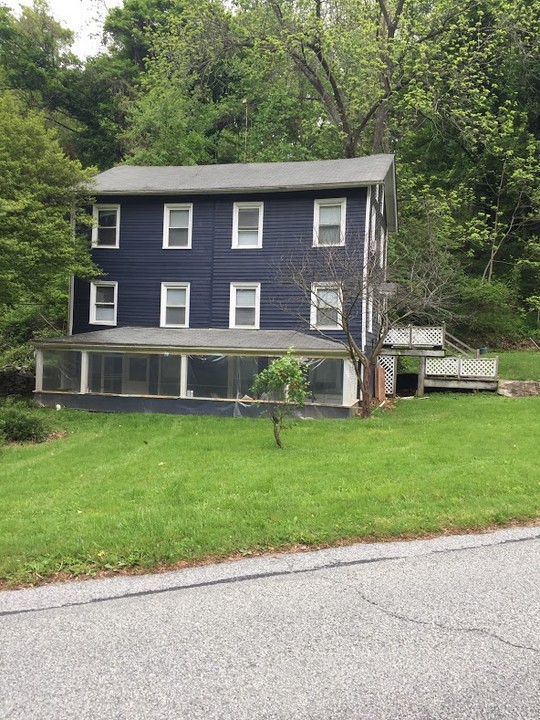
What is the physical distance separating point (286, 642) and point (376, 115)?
28466mm

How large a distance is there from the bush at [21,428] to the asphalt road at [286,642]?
9533mm

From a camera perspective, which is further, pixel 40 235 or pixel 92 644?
pixel 40 235

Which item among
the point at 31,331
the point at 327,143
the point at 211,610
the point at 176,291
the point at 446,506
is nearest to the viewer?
the point at 211,610

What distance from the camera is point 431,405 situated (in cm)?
1673

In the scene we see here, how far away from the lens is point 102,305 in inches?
765

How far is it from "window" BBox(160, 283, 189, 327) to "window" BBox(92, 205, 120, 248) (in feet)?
8.18

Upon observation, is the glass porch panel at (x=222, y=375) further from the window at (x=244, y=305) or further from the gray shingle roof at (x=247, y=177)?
the gray shingle roof at (x=247, y=177)

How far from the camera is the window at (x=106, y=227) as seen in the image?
19.4 metres

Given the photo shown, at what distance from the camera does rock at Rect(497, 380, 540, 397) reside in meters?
17.9

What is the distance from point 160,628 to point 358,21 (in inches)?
1056

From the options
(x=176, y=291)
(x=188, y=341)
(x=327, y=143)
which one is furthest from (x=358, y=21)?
(x=188, y=341)

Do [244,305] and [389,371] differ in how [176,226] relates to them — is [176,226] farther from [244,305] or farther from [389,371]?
[389,371]

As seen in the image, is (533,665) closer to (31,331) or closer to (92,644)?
(92,644)

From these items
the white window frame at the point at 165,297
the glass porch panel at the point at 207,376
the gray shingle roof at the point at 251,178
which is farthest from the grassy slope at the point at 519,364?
the white window frame at the point at 165,297
